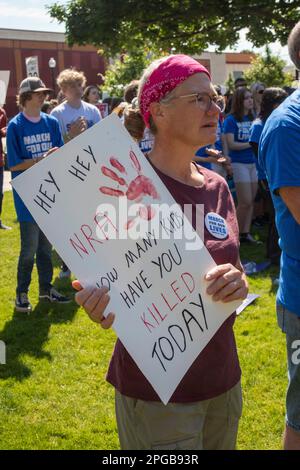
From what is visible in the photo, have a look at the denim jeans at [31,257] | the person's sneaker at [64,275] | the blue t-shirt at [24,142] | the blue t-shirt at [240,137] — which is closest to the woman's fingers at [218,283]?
the blue t-shirt at [24,142]

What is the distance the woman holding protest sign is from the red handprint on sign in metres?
0.15

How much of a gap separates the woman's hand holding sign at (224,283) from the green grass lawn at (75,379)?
1631 mm

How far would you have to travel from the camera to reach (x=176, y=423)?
5.93 feet

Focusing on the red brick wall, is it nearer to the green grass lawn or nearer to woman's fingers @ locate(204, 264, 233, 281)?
the green grass lawn

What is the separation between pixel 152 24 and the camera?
1384 centimetres

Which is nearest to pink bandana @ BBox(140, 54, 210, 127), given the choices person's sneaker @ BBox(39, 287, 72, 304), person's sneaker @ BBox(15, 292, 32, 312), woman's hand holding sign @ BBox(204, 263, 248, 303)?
woman's hand holding sign @ BBox(204, 263, 248, 303)

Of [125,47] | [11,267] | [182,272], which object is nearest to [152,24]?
[125,47]

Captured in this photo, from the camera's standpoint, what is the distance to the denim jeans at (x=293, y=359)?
2248mm

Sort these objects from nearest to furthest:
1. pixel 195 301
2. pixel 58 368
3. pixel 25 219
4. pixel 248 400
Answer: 1. pixel 195 301
2. pixel 248 400
3. pixel 58 368
4. pixel 25 219

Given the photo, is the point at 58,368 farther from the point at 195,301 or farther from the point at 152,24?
the point at 152,24

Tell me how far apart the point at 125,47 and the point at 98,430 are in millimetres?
12910

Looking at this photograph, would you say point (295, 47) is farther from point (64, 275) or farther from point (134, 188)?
point (64, 275)

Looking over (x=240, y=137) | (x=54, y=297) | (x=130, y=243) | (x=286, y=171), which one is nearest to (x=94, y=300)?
(x=130, y=243)

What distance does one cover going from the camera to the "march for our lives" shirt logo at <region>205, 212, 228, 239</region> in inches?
75.5
